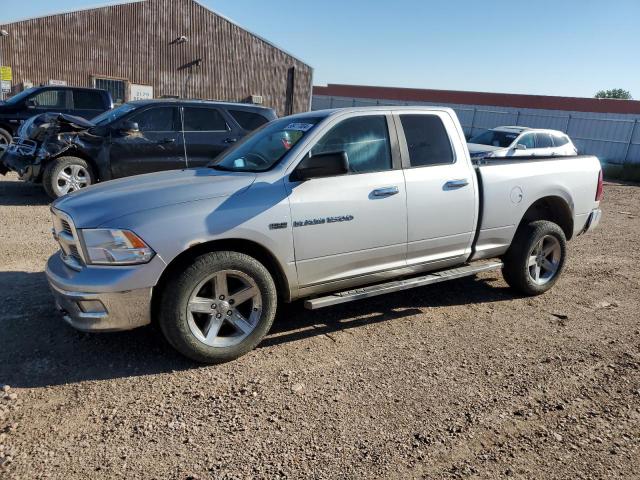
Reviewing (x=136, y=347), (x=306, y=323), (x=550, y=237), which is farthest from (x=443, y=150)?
(x=136, y=347)

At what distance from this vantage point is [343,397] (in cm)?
344

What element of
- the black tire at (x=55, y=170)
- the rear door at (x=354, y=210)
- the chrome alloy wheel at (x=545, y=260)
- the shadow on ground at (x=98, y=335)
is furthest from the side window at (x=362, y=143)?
the black tire at (x=55, y=170)

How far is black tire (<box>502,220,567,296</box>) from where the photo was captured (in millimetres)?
5289

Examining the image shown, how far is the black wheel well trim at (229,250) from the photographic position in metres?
3.61

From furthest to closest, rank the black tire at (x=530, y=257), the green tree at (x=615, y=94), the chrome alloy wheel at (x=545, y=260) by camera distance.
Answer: the green tree at (x=615, y=94)
the chrome alloy wheel at (x=545, y=260)
the black tire at (x=530, y=257)

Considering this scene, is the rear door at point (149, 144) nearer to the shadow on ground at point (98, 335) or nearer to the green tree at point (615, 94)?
the shadow on ground at point (98, 335)

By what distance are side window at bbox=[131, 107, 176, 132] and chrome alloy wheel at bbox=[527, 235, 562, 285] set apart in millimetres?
6515

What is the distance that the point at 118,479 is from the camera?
2.59 m

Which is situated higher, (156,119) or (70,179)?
(156,119)

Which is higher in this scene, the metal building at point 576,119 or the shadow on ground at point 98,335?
the metal building at point 576,119

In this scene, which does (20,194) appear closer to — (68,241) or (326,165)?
(68,241)

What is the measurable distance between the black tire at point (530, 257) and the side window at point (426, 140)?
1224mm

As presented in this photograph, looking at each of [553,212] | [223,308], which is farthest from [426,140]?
[223,308]

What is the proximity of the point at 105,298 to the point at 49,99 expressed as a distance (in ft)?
35.3
